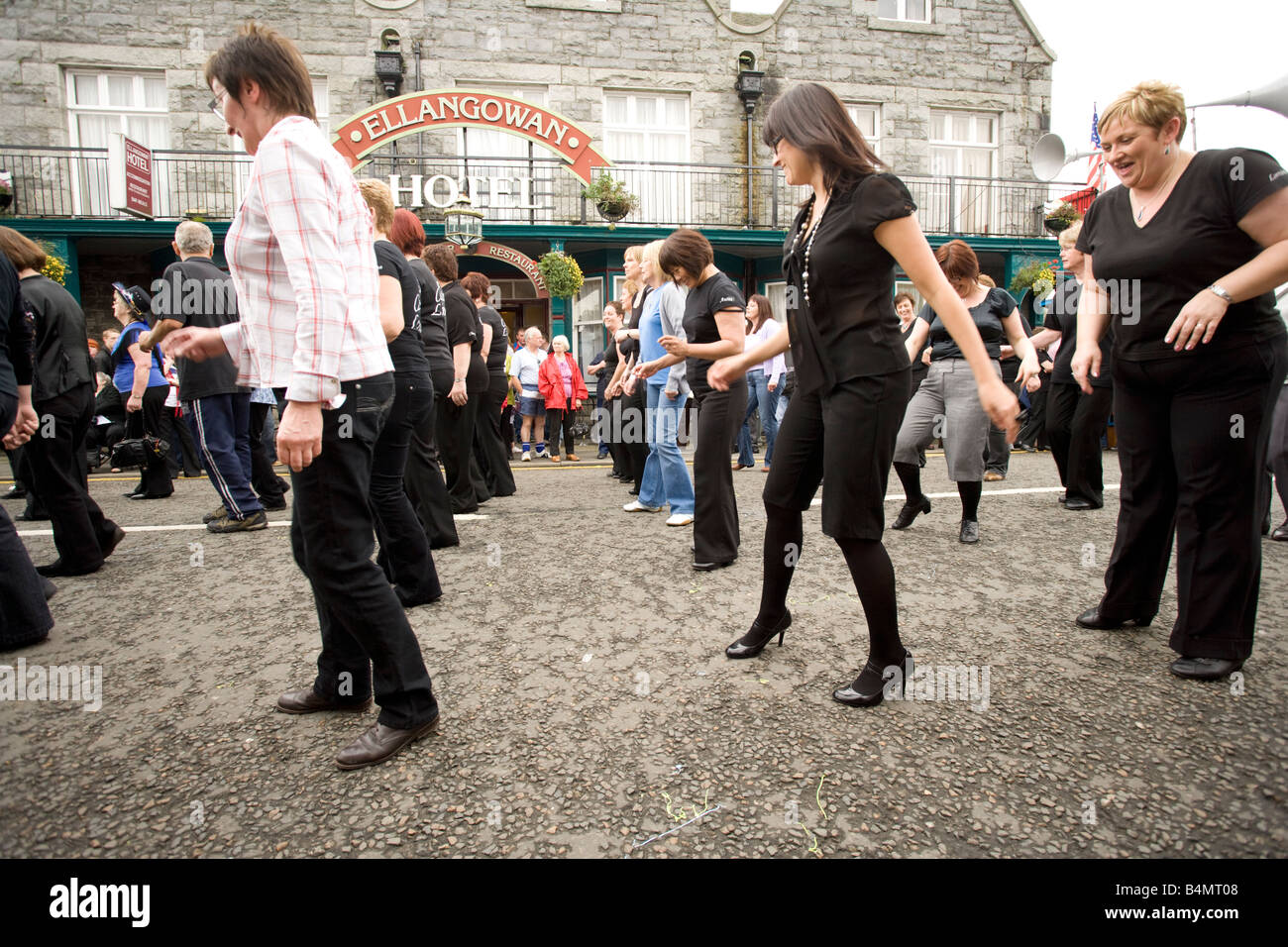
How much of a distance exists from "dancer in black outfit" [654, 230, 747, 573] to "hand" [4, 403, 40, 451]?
307 cm

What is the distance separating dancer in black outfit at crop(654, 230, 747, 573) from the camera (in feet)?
14.1

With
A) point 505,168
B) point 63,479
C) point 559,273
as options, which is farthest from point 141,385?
point 505,168

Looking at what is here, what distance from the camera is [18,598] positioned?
3166 mm

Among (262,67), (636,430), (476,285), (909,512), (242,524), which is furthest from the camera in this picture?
(476,285)

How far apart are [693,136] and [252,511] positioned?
14614 millimetres

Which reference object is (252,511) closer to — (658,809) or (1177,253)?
(658,809)

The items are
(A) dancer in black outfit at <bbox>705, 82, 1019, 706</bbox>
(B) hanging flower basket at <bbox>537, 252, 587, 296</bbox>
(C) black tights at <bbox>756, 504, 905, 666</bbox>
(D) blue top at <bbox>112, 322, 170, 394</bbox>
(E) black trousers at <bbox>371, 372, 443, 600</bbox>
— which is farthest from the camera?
(B) hanging flower basket at <bbox>537, 252, 587, 296</bbox>

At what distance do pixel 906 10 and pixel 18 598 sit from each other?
20800 mm

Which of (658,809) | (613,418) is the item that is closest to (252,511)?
(613,418)

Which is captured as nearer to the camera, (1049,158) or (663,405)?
(663,405)

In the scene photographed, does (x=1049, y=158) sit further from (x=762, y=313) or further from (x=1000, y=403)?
(x=1000, y=403)

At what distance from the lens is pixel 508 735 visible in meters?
2.40

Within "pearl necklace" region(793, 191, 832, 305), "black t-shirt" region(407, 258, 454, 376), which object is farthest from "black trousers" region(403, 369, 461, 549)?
"pearl necklace" region(793, 191, 832, 305)

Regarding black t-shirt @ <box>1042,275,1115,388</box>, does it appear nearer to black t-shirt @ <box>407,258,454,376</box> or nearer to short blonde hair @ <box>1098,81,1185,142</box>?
short blonde hair @ <box>1098,81,1185,142</box>
